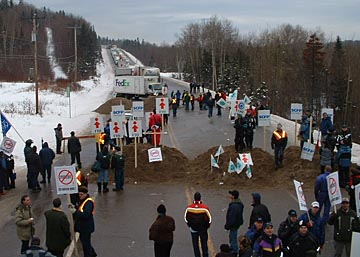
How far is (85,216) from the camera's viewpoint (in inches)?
424

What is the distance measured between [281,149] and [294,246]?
1007cm

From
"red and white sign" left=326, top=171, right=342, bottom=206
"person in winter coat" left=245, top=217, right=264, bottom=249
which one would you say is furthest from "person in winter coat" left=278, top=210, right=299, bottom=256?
"red and white sign" left=326, top=171, right=342, bottom=206

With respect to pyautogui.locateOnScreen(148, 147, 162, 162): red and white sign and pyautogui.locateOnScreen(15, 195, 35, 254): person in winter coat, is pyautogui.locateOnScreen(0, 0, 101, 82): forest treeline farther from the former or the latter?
pyautogui.locateOnScreen(15, 195, 35, 254): person in winter coat

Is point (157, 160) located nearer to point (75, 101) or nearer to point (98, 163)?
point (98, 163)

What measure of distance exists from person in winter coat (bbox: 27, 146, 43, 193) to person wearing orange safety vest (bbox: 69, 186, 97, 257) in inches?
289

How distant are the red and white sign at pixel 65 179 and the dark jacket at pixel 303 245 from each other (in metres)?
5.00

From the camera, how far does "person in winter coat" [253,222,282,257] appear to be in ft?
30.0

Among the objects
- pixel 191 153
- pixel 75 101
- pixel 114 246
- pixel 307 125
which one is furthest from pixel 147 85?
pixel 114 246

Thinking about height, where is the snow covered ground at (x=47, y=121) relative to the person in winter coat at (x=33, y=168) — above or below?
below

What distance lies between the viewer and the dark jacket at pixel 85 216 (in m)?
10.8

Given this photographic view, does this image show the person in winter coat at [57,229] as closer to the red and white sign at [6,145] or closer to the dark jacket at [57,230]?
the dark jacket at [57,230]

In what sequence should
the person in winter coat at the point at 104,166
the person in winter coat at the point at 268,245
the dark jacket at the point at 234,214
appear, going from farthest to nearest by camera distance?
the person in winter coat at the point at 104,166 → the dark jacket at the point at 234,214 → the person in winter coat at the point at 268,245

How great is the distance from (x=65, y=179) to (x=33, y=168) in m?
6.63

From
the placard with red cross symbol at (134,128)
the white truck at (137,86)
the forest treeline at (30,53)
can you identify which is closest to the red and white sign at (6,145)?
the placard with red cross symbol at (134,128)
